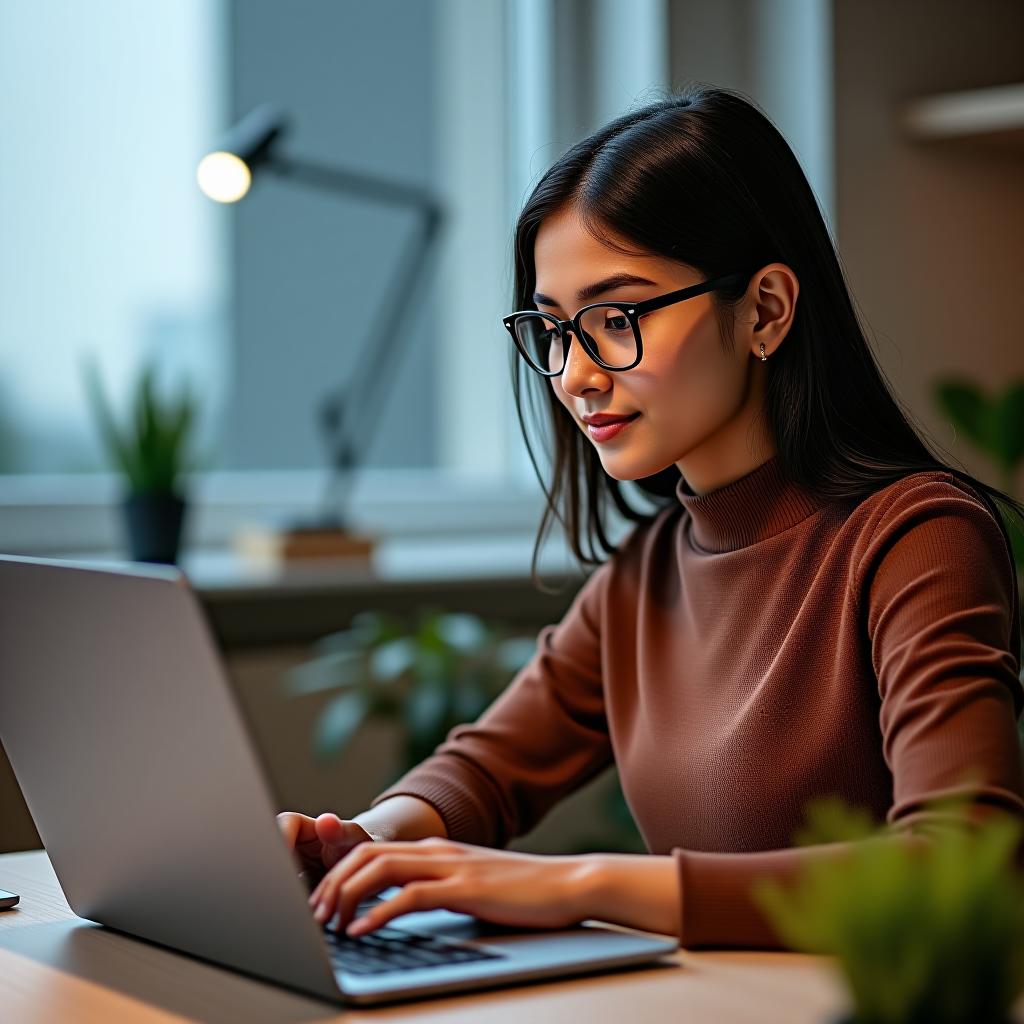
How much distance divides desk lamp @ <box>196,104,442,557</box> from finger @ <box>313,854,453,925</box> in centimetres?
137

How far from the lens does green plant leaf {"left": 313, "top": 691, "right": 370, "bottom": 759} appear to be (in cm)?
216

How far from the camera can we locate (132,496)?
7.20ft

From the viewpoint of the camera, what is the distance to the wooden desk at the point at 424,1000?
783mm

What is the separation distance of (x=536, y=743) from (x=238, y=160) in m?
1.07

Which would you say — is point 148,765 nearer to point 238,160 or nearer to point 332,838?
point 332,838

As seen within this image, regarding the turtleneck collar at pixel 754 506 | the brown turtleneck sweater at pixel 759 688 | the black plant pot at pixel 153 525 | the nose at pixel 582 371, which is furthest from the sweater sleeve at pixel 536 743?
the black plant pot at pixel 153 525

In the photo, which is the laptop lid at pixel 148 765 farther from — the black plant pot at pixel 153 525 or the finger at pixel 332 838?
the black plant pot at pixel 153 525

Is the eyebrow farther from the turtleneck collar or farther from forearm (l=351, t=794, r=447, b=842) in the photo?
forearm (l=351, t=794, r=447, b=842)

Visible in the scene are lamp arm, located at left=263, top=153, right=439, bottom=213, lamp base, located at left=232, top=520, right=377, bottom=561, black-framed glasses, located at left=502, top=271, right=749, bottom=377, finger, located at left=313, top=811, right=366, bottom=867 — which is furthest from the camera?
lamp base, located at left=232, top=520, right=377, bottom=561

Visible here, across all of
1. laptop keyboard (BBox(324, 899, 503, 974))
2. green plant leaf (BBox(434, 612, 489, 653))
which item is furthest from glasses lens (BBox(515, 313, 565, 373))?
green plant leaf (BBox(434, 612, 489, 653))

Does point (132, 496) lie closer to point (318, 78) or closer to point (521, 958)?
point (318, 78)

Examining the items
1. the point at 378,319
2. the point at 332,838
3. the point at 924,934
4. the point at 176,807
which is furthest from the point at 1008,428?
the point at 924,934

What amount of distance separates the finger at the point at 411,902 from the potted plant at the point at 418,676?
124 centimetres

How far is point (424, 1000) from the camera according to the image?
0.81 meters
